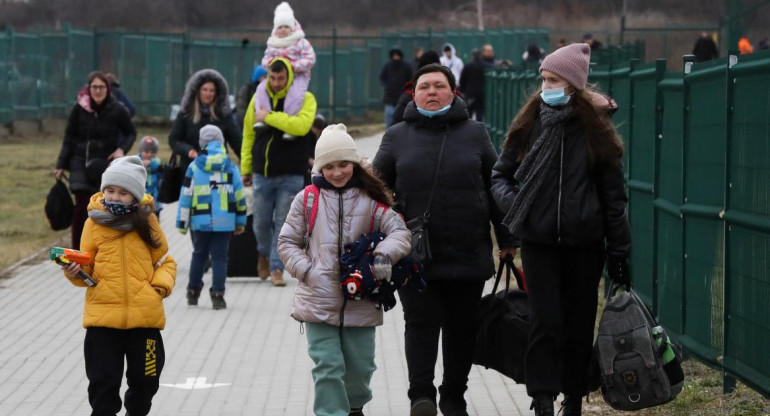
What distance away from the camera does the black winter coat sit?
12891mm

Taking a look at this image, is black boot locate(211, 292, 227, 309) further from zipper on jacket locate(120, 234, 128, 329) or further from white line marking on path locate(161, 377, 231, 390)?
zipper on jacket locate(120, 234, 128, 329)

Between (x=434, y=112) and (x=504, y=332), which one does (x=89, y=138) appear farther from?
(x=504, y=332)

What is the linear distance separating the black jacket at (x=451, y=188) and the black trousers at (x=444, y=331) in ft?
0.46

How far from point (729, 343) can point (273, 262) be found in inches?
230

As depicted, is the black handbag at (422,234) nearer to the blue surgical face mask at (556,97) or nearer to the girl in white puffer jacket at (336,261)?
the girl in white puffer jacket at (336,261)

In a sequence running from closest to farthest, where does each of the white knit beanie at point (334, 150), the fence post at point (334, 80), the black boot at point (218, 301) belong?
the white knit beanie at point (334, 150)
the black boot at point (218, 301)
the fence post at point (334, 80)

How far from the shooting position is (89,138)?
42.4 ft

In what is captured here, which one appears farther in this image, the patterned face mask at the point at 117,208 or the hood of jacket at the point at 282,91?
the hood of jacket at the point at 282,91

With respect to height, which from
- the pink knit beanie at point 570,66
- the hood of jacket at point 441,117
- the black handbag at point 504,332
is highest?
the pink knit beanie at point 570,66

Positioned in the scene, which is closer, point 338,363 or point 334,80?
point 338,363

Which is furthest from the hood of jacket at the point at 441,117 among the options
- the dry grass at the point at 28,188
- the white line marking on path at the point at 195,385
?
the dry grass at the point at 28,188

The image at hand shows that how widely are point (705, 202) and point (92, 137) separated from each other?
21.8 ft

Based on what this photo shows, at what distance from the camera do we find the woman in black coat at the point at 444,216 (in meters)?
7.12

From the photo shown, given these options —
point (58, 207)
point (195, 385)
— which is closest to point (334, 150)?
point (195, 385)
